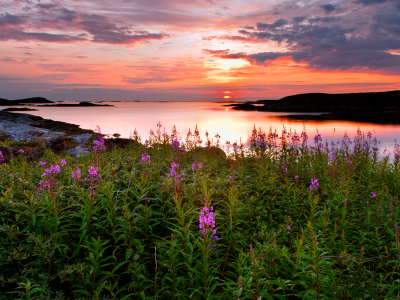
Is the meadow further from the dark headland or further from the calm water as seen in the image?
the dark headland

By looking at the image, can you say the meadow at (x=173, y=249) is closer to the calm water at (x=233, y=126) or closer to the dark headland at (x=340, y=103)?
the calm water at (x=233, y=126)

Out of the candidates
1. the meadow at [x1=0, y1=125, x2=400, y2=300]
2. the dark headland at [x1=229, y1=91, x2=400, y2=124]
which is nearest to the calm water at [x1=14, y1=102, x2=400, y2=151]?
the meadow at [x1=0, y1=125, x2=400, y2=300]

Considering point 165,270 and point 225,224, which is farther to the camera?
point 225,224

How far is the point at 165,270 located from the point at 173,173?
63.1 inches

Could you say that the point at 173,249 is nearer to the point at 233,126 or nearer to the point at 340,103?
the point at 233,126

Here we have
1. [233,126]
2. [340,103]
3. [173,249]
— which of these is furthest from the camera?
[340,103]

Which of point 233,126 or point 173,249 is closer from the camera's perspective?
point 173,249

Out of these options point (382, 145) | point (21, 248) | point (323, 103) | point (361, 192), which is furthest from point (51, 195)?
point (323, 103)

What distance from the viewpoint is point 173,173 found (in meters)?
4.20

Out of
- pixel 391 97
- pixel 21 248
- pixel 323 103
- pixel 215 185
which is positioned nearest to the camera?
pixel 21 248

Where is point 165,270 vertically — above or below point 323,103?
below

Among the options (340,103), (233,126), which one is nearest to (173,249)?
(233,126)

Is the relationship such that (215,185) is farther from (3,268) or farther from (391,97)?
(391,97)

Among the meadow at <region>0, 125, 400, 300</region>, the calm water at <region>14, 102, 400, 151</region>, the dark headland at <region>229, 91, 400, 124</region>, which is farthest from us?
the dark headland at <region>229, 91, 400, 124</region>
